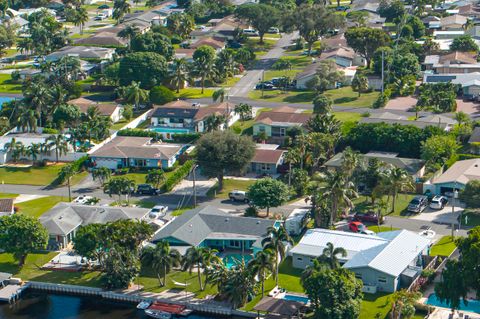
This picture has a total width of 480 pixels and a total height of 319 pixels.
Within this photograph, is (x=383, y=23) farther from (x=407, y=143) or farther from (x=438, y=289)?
(x=438, y=289)

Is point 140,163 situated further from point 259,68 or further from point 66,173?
point 259,68

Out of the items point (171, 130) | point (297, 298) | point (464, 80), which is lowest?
point (297, 298)

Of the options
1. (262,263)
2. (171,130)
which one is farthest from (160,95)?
(262,263)

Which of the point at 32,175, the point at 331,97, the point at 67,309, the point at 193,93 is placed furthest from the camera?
the point at 193,93

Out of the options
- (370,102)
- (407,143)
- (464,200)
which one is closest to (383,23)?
(370,102)

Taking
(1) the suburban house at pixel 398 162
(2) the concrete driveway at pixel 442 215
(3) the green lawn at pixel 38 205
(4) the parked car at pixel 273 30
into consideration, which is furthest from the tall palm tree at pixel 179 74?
(2) the concrete driveway at pixel 442 215
